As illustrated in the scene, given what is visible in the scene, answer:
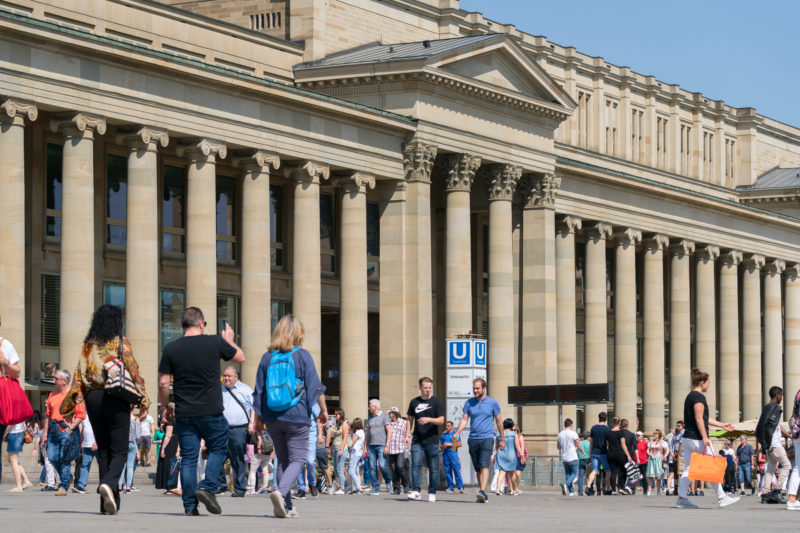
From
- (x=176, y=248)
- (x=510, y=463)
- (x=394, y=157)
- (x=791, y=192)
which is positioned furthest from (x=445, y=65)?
(x=791, y=192)

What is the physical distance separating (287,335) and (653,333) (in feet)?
180

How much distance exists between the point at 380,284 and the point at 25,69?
18.0 m

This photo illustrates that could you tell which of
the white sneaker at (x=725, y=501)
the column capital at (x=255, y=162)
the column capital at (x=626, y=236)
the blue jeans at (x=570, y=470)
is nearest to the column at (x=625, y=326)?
the column capital at (x=626, y=236)

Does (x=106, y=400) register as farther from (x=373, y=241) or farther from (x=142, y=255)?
(x=373, y=241)

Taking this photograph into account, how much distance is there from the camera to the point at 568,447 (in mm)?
39844

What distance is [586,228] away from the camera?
68.4 metres

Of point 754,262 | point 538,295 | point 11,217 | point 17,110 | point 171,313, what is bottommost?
point 171,313

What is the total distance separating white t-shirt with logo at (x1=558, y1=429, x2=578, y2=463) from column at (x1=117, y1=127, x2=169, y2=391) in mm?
10880

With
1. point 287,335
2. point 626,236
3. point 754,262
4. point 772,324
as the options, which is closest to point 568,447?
point 287,335

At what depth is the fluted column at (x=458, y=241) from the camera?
184ft

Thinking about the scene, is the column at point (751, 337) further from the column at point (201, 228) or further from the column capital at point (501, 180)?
the column at point (201, 228)

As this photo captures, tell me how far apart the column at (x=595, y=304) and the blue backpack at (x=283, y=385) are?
159 feet

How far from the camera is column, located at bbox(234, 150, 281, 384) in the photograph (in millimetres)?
48031

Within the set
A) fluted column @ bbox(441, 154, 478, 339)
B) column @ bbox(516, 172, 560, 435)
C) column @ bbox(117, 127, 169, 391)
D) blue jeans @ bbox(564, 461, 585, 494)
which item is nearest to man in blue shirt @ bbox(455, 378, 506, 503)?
blue jeans @ bbox(564, 461, 585, 494)
